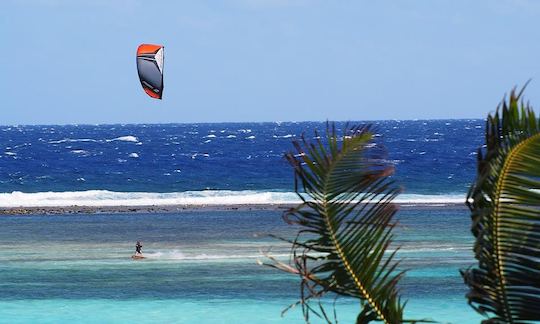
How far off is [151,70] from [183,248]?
5173mm

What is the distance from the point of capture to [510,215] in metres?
3.44

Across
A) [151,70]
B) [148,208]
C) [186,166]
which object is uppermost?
[151,70]

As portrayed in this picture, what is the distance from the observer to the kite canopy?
18672 millimetres

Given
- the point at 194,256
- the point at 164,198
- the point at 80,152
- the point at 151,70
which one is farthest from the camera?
the point at 80,152

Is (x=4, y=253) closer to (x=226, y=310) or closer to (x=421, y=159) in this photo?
(x=226, y=310)

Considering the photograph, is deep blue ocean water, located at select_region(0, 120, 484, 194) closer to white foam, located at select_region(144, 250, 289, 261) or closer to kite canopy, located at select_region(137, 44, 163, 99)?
white foam, located at select_region(144, 250, 289, 261)

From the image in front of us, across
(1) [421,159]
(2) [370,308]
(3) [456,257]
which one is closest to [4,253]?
(3) [456,257]

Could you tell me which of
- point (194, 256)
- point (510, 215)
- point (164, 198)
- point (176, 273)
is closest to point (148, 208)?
point (164, 198)

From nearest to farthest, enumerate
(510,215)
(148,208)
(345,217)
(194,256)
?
(510,215) < (345,217) < (194,256) < (148,208)

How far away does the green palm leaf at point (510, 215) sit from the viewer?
335 centimetres

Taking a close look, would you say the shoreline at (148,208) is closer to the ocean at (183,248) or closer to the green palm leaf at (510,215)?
the ocean at (183,248)

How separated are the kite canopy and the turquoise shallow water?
3.11 metres

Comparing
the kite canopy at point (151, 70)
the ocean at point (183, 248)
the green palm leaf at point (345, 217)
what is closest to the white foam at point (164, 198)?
the ocean at point (183, 248)

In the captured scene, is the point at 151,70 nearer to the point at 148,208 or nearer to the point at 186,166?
the point at 148,208
